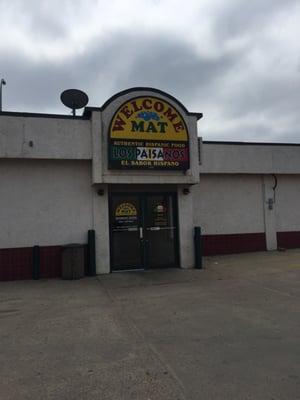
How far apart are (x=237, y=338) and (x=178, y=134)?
7573 millimetres

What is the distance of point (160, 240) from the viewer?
1211 centimetres

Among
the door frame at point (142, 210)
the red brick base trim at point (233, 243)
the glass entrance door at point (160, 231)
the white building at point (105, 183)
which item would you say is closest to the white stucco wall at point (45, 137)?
the white building at point (105, 183)

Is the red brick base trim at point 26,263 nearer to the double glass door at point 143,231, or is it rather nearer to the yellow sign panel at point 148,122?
the double glass door at point 143,231

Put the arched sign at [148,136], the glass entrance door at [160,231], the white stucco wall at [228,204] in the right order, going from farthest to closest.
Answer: the white stucco wall at [228,204], the glass entrance door at [160,231], the arched sign at [148,136]

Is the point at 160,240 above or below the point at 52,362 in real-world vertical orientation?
above

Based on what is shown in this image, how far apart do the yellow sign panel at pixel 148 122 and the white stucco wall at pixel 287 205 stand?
21.0 ft

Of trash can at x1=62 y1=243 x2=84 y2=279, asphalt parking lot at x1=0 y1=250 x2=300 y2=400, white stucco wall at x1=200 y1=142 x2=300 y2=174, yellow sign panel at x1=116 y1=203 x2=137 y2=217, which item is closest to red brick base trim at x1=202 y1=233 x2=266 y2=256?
white stucco wall at x1=200 y1=142 x2=300 y2=174

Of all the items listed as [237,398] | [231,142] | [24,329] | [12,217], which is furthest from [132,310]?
[231,142]

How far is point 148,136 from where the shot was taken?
11531mm

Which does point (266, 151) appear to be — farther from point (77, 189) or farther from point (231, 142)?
point (77, 189)

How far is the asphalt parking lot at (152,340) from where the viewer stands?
13.5ft

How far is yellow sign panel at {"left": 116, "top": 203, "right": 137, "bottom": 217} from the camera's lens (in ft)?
38.7

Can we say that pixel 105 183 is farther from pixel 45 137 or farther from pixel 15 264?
pixel 15 264

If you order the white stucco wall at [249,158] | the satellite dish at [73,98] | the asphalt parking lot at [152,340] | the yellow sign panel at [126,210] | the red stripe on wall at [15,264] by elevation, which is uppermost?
the satellite dish at [73,98]
